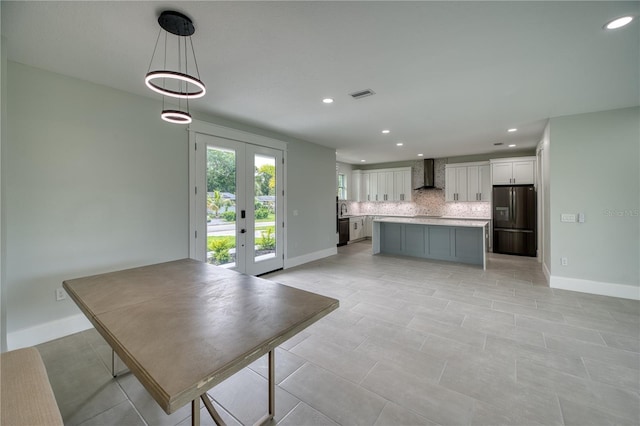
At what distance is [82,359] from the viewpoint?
2375 mm

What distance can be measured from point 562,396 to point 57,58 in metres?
5.06

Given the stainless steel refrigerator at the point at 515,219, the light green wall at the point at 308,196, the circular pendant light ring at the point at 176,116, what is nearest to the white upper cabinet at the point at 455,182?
the stainless steel refrigerator at the point at 515,219

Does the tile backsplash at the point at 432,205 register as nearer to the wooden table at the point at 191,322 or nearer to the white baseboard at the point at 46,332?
the wooden table at the point at 191,322

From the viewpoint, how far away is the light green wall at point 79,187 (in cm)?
254

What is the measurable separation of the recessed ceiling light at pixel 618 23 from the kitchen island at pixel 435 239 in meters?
3.82

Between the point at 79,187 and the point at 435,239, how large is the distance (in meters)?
6.30

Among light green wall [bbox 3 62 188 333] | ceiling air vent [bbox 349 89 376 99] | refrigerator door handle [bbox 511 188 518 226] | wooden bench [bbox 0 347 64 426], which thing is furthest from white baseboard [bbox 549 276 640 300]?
light green wall [bbox 3 62 188 333]

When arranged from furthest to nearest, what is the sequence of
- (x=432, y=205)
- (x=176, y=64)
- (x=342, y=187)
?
(x=342, y=187), (x=432, y=205), (x=176, y=64)

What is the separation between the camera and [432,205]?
8.46m

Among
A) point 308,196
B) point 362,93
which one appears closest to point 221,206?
point 308,196

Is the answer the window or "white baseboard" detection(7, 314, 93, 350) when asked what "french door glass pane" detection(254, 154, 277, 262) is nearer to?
"white baseboard" detection(7, 314, 93, 350)

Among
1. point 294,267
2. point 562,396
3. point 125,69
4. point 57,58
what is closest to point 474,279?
point 562,396

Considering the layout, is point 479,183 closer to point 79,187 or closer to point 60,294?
point 79,187

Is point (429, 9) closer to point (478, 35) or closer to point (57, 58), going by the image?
point (478, 35)
